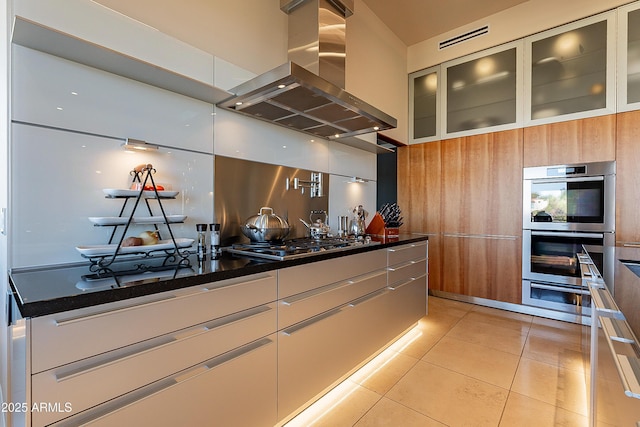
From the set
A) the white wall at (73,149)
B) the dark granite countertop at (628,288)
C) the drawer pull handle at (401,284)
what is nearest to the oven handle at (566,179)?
the dark granite countertop at (628,288)

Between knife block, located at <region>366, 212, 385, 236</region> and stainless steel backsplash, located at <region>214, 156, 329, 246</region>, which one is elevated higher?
stainless steel backsplash, located at <region>214, 156, 329, 246</region>

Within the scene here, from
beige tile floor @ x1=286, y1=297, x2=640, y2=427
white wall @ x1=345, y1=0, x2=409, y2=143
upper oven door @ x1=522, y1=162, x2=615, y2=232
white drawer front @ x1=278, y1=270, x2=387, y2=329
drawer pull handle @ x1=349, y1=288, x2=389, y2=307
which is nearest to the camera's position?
white drawer front @ x1=278, y1=270, x2=387, y2=329

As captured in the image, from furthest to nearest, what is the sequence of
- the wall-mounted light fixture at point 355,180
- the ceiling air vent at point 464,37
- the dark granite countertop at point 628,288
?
the ceiling air vent at point 464,37
the wall-mounted light fixture at point 355,180
the dark granite countertop at point 628,288

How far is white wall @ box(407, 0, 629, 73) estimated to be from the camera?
3025mm

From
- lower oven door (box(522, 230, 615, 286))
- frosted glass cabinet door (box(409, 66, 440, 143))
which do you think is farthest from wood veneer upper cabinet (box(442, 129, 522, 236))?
frosted glass cabinet door (box(409, 66, 440, 143))

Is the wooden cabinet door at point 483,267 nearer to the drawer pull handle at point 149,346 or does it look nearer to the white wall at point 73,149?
the drawer pull handle at point 149,346

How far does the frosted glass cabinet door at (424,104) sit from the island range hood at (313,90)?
180 centimetres

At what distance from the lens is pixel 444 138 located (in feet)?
12.9

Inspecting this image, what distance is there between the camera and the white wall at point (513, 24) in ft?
9.93

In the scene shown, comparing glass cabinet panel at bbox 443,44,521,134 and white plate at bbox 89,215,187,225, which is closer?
white plate at bbox 89,215,187,225

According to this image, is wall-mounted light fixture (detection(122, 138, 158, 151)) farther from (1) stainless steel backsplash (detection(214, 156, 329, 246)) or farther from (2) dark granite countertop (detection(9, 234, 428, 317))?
(2) dark granite countertop (detection(9, 234, 428, 317))

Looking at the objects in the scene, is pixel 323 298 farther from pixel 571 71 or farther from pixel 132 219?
pixel 571 71

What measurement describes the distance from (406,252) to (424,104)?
2549mm

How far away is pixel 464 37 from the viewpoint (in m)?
3.75
